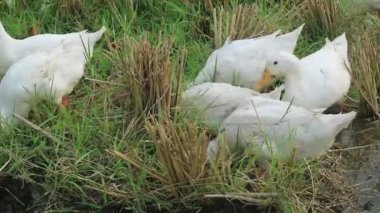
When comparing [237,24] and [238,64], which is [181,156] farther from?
[237,24]


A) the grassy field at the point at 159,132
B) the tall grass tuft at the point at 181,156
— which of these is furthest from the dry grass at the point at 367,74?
the tall grass tuft at the point at 181,156

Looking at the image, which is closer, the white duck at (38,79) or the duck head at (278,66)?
the white duck at (38,79)

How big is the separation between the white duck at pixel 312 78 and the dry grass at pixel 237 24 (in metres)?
0.47

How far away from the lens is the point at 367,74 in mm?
4145

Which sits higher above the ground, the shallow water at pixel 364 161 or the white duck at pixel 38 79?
the white duck at pixel 38 79

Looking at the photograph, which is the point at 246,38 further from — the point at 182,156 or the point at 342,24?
the point at 182,156

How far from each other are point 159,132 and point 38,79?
83 centimetres

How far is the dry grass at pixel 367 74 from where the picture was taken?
13.5ft

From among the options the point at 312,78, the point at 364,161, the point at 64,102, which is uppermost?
the point at 312,78

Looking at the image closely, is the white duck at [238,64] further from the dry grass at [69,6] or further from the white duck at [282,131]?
the dry grass at [69,6]

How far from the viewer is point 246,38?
178 inches

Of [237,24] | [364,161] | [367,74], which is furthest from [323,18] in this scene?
[364,161]

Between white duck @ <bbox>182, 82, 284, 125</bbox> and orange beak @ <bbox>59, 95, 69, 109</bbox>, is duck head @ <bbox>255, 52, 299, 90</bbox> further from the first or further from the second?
orange beak @ <bbox>59, 95, 69, 109</bbox>

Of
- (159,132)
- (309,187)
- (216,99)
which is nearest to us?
(159,132)
